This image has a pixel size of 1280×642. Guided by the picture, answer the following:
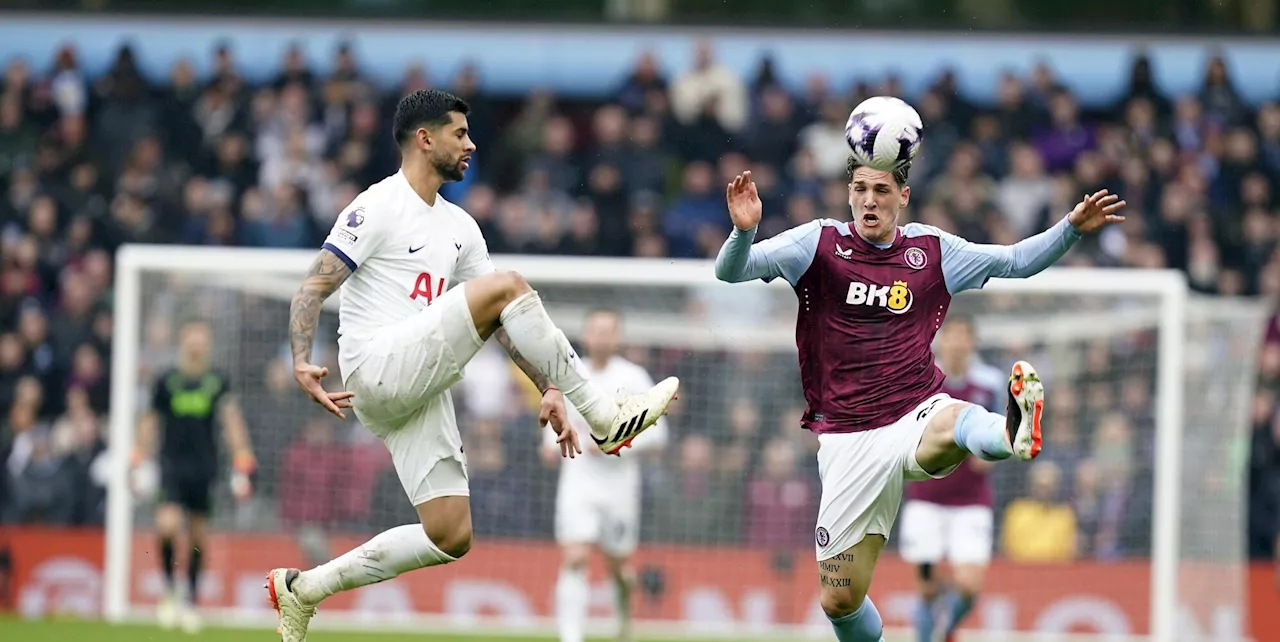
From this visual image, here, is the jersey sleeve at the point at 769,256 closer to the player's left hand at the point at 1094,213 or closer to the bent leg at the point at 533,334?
the bent leg at the point at 533,334

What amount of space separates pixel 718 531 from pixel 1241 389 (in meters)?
4.51

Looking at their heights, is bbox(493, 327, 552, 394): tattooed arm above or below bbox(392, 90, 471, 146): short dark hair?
below

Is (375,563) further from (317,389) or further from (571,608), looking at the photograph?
(571,608)

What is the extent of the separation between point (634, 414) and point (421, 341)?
39.2 inches

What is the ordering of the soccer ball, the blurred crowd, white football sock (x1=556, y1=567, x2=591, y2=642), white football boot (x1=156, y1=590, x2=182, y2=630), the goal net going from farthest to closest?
the blurred crowd
the goal net
white football boot (x1=156, y1=590, x2=182, y2=630)
white football sock (x1=556, y1=567, x2=591, y2=642)
the soccer ball

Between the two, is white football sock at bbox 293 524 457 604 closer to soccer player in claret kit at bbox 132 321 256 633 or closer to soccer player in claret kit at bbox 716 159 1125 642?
soccer player in claret kit at bbox 716 159 1125 642

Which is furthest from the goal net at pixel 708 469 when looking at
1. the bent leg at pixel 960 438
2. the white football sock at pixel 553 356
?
the white football sock at pixel 553 356

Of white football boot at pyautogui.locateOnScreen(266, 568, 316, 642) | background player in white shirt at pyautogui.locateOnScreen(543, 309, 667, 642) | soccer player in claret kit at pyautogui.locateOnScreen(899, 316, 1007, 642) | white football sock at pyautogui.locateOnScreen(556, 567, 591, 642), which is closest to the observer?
white football boot at pyautogui.locateOnScreen(266, 568, 316, 642)

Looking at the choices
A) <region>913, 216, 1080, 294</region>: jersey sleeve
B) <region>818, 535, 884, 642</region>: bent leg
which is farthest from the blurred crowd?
<region>913, 216, 1080, 294</region>: jersey sleeve

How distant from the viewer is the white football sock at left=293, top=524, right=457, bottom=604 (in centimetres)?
852

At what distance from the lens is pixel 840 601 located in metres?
8.52

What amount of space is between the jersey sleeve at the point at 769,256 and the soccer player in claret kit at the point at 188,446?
7.33 meters

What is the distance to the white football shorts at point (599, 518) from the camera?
1325cm

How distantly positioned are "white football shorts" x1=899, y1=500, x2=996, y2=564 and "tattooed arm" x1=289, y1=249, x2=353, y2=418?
5.37 metres
